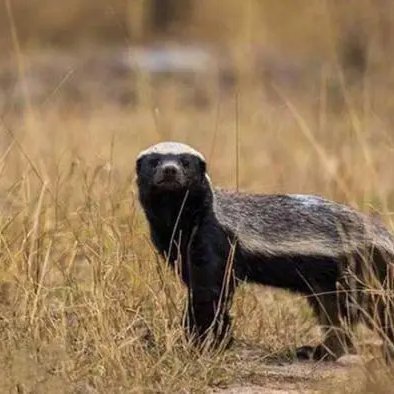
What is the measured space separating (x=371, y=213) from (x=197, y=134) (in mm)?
5982

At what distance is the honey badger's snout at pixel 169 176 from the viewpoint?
21.4 ft

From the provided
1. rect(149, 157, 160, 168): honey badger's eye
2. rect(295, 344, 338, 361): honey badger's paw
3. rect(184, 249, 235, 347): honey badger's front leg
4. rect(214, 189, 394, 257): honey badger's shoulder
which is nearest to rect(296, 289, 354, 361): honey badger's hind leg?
rect(295, 344, 338, 361): honey badger's paw

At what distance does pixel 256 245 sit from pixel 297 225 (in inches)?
A: 7.6

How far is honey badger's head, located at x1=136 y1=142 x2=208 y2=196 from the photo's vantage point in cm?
655

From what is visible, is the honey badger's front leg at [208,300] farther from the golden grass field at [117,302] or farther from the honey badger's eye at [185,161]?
the honey badger's eye at [185,161]

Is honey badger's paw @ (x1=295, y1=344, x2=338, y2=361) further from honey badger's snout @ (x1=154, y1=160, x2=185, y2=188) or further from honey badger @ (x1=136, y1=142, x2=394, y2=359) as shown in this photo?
honey badger's snout @ (x1=154, y1=160, x2=185, y2=188)

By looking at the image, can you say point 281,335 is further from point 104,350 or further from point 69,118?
point 69,118

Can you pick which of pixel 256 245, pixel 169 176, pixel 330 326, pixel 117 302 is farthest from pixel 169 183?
pixel 330 326

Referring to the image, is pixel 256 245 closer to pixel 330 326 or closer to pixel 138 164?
pixel 330 326

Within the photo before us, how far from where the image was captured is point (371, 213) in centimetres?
721

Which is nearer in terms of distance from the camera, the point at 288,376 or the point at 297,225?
the point at 288,376

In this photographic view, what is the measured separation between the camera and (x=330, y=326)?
21.7 ft

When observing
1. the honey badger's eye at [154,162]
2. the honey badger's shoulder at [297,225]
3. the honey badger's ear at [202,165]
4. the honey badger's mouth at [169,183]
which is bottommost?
the honey badger's shoulder at [297,225]

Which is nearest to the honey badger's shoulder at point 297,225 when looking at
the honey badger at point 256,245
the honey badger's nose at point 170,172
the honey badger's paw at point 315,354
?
the honey badger at point 256,245
